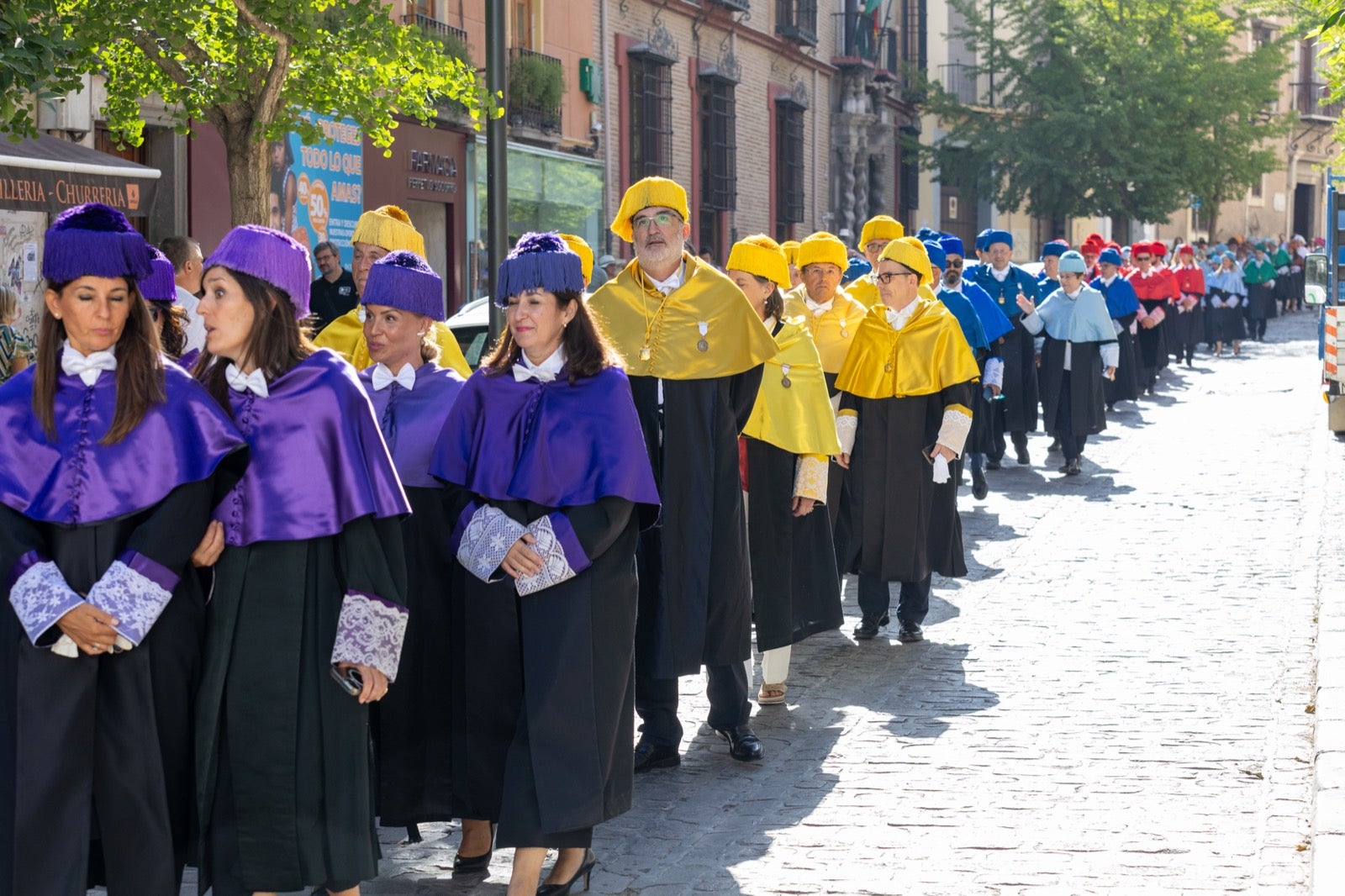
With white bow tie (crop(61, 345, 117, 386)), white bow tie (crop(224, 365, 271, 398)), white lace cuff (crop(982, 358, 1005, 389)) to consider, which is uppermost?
white bow tie (crop(61, 345, 117, 386))

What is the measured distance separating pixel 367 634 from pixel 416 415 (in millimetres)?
1247

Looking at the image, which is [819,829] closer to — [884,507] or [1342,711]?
[1342,711]

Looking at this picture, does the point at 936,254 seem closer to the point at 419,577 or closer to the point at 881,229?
the point at 881,229

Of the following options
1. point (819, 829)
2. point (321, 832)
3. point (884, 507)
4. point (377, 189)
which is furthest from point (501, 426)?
point (377, 189)

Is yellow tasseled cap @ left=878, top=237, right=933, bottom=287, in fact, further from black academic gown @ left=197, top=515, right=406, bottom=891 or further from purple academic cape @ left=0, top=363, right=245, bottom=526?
purple academic cape @ left=0, top=363, right=245, bottom=526

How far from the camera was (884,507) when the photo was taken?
30.0ft

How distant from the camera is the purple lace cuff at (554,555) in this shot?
5090mm

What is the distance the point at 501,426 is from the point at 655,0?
22442 mm

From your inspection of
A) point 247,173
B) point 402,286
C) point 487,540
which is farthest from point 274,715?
point 247,173

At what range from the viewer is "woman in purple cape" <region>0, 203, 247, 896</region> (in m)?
4.34

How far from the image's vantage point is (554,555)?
5094 millimetres

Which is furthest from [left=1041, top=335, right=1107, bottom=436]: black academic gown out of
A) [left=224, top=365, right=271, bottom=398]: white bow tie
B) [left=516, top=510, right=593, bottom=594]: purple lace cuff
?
[left=224, top=365, right=271, bottom=398]: white bow tie

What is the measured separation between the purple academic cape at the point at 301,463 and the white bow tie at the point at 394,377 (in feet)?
3.50

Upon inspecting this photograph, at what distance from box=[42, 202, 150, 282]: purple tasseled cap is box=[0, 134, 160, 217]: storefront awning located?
21.2 ft
